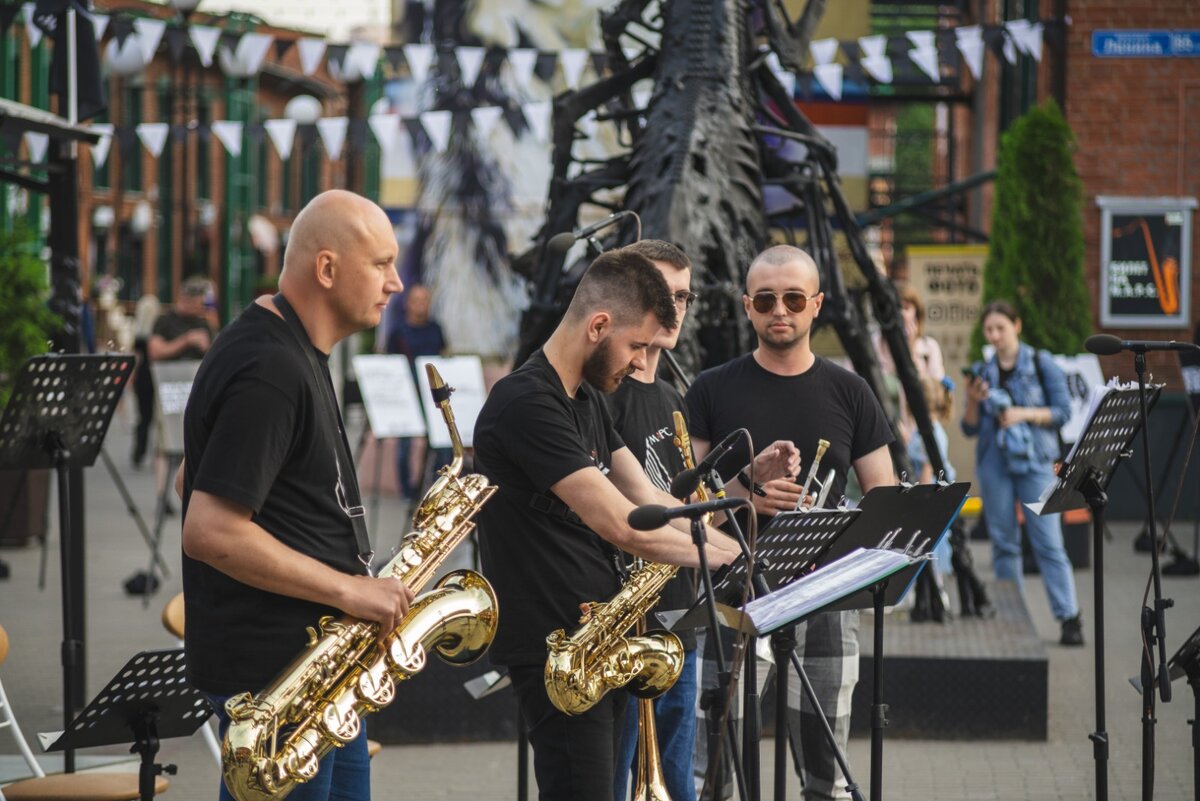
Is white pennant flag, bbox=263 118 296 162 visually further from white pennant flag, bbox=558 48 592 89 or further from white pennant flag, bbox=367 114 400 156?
white pennant flag, bbox=558 48 592 89

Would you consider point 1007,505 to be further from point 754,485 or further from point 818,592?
point 818,592

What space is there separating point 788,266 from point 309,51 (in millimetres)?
9420

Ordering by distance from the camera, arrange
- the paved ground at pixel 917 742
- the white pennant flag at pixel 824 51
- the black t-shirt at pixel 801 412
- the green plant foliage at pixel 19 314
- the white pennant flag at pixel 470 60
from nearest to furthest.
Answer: the black t-shirt at pixel 801 412 → the paved ground at pixel 917 742 → the green plant foliage at pixel 19 314 → the white pennant flag at pixel 470 60 → the white pennant flag at pixel 824 51

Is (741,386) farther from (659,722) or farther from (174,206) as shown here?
(174,206)

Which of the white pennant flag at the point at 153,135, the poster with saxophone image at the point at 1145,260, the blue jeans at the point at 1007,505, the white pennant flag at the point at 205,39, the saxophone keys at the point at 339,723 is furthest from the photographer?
the poster with saxophone image at the point at 1145,260

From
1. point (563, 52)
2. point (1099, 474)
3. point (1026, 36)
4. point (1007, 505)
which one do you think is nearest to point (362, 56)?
point (563, 52)

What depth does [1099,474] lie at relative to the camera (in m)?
6.05

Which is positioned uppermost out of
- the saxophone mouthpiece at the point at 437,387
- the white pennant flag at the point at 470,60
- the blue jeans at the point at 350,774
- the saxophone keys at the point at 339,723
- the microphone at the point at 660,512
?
the white pennant flag at the point at 470,60

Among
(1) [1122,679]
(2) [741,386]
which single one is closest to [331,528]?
(2) [741,386]

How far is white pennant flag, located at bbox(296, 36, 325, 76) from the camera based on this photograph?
13852 mm

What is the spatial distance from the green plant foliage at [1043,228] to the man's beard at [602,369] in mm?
11450

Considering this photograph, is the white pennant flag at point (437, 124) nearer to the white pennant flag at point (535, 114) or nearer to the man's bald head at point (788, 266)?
the white pennant flag at point (535, 114)

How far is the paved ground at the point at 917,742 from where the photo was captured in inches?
295

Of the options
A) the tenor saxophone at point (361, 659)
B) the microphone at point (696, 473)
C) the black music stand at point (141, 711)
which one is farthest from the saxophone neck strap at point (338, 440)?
the black music stand at point (141, 711)
